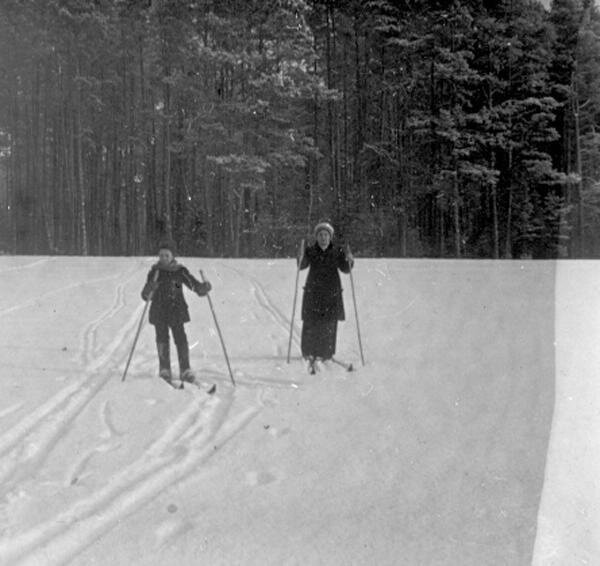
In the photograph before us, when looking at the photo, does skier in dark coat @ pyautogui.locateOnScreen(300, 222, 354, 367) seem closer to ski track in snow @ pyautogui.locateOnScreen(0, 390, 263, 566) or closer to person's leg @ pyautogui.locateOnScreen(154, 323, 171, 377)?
ski track in snow @ pyautogui.locateOnScreen(0, 390, 263, 566)

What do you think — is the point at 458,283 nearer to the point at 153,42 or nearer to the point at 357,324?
the point at 357,324

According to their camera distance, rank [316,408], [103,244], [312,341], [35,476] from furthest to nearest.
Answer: [103,244] < [312,341] < [316,408] < [35,476]

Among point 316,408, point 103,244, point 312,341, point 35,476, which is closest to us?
point 35,476

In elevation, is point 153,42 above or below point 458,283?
above

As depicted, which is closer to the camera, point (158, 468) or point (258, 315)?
point (158, 468)

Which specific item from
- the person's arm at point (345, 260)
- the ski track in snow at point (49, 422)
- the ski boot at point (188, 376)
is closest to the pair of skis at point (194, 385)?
the ski boot at point (188, 376)

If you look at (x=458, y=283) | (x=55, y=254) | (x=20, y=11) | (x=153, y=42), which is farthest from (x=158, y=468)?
(x=20, y=11)

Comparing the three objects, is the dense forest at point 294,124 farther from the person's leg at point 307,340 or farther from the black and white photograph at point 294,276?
the person's leg at point 307,340
